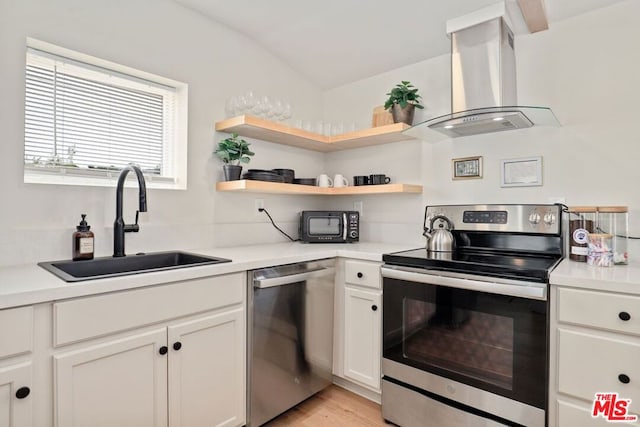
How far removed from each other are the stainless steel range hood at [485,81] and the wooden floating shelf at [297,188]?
0.51 meters

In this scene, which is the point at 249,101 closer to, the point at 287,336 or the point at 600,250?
the point at 287,336

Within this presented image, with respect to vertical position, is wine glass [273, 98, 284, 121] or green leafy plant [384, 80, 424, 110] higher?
green leafy plant [384, 80, 424, 110]

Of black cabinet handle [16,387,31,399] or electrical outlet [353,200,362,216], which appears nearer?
black cabinet handle [16,387,31,399]

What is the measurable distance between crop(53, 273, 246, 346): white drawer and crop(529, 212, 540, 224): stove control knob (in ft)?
5.32

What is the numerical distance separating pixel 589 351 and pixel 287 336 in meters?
1.37

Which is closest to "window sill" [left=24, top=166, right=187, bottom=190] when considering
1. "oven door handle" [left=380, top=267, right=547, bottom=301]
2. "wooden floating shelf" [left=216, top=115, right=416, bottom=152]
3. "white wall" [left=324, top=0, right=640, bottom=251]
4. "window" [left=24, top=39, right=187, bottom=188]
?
"window" [left=24, top=39, right=187, bottom=188]

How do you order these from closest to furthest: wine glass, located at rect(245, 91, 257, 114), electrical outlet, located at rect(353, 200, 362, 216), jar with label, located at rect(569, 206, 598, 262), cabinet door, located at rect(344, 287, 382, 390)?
jar with label, located at rect(569, 206, 598, 262) → cabinet door, located at rect(344, 287, 382, 390) → wine glass, located at rect(245, 91, 257, 114) → electrical outlet, located at rect(353, 200, 362, 216)

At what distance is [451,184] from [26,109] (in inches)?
97.3

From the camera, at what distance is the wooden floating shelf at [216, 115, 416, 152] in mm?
2311

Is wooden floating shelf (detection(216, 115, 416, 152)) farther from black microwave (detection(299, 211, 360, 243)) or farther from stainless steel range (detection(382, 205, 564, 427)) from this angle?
stainless steel range (detection(382, 205, 564, 427))

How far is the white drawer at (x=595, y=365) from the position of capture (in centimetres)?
134

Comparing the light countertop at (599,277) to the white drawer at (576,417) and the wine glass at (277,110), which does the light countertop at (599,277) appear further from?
the wine glass at (277,110)

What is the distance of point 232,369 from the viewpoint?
1.73 m

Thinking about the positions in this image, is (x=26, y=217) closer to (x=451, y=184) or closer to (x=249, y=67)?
(x=249, y=67)
